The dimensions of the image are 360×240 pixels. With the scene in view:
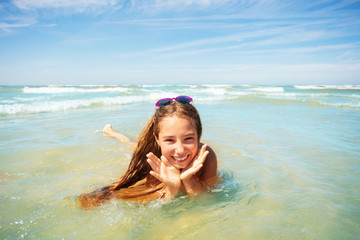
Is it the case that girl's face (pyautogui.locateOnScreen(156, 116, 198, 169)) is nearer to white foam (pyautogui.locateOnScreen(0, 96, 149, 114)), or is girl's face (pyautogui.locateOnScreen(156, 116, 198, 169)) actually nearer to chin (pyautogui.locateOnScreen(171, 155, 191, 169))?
chin (pyautogui.locateOnScreen(171, 155, 191, 169))

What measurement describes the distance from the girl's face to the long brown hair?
0.26ft

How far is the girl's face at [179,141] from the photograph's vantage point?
244 centimetres

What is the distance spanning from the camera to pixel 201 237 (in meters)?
1.98

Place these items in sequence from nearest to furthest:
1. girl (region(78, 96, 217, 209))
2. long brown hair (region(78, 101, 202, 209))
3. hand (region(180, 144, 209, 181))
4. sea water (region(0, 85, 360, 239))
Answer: sea water (region(0, 85, 360, 239)), hand (region(180, 144, 209, 181)), girl (region(78, 96, 217, 209)), long brown hair (region(78, 101, 202, 209))

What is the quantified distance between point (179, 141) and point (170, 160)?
25 centimetres

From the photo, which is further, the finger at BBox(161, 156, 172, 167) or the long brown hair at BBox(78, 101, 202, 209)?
the long brown hair at BBox(78, 101, 202, 209)

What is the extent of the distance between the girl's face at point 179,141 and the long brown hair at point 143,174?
0.26 feet

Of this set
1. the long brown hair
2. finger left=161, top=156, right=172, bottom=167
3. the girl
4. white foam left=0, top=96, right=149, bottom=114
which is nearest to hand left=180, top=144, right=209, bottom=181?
the girl

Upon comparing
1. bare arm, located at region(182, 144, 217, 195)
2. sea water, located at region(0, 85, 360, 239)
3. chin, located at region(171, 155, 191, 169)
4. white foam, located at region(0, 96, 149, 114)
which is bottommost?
sea water, located at region(0, 85, 360, 239)

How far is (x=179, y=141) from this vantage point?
245 centimetres

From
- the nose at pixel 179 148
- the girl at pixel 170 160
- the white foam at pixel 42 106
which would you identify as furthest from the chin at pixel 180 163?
the white foam at pixel 42 106

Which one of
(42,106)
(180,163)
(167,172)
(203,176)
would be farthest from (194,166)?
(42,106)

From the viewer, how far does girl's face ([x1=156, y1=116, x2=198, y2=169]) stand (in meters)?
2.44

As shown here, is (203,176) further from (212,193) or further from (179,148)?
(179,148)
